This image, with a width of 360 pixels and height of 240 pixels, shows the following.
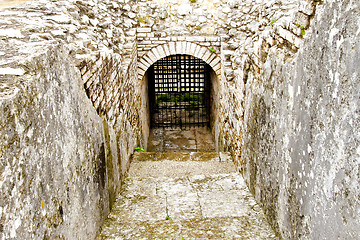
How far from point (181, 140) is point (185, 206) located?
5142mm

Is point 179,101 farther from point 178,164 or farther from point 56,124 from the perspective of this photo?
point 56,124

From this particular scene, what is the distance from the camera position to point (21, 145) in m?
1.65

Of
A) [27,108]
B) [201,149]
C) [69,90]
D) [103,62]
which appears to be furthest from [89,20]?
[201,149]

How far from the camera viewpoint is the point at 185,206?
370cm

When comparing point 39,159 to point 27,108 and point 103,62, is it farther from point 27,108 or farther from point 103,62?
point 103,62

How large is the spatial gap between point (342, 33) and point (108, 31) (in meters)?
3.89

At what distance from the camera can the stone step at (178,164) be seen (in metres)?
4.98

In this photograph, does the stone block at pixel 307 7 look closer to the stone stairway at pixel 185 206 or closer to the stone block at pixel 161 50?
the stone stairway at pixel 185 206

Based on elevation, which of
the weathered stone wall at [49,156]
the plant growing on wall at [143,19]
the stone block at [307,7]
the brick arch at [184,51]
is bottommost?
the weathered stone wall at [49,156]

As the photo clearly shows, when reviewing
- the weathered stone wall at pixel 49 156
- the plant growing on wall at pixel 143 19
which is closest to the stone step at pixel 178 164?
the weathered stone wall at pixel 49 156

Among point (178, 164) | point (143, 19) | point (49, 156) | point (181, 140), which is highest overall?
point (143, 19)

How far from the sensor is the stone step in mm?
4980

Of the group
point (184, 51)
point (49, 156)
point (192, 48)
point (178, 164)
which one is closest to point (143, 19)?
point (184, 51)

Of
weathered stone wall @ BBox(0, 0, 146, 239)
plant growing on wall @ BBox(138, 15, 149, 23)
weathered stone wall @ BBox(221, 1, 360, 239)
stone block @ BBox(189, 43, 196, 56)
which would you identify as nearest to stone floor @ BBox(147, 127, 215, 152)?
stone block @ BBox(189, 43, 196, 56)
